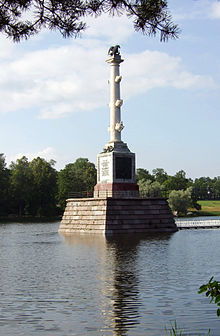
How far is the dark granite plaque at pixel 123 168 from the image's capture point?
44812 mm

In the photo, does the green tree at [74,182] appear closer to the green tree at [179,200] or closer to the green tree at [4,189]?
the green tree at [4,189]

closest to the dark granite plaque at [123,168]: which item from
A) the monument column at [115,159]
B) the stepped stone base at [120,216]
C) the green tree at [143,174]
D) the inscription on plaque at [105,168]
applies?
the monument column at [115,159]

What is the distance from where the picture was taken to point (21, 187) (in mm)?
98750

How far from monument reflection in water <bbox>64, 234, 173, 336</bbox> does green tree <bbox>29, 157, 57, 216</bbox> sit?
7129 centimetres

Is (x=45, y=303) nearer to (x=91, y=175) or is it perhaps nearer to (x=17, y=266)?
(x=17, y=266)

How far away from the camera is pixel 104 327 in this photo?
39.2ft

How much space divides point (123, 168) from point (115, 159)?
112 cm

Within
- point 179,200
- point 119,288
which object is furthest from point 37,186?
point 119,288

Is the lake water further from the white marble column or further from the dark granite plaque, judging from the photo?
the white marble column

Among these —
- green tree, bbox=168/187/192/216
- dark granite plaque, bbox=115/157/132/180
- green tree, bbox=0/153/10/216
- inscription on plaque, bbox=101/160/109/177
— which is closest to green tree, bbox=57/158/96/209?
green tree, bbox=0/153/10/216

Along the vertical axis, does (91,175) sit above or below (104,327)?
above

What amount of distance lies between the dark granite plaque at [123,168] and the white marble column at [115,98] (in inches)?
83.5

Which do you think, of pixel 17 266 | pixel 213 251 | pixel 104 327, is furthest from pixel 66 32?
pixel 213 251

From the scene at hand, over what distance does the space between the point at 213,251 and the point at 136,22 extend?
19.4m
